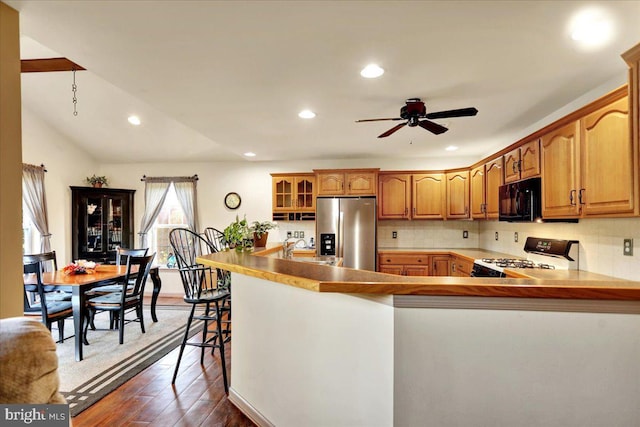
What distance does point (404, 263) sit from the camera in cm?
533

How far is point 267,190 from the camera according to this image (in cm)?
619

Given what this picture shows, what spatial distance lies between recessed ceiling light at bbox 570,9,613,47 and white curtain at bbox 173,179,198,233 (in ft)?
18.7

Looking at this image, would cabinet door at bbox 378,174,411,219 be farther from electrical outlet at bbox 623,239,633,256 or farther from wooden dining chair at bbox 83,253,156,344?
wooden dining chair at bbox 83,253,156,344

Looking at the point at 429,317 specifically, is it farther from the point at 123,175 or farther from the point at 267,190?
the point at 123,175

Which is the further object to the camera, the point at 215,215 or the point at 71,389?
the point at 215,215

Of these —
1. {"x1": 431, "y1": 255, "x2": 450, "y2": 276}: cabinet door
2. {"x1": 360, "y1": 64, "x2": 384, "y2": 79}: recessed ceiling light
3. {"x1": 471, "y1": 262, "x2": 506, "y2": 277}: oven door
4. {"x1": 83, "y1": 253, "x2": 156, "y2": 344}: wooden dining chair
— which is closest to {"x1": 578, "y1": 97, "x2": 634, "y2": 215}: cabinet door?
{"x1": 471, "y1": 262, "x2": 506, "y2": 277}: oven door

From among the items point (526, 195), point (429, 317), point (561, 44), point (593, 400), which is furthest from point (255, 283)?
point (526, 195)

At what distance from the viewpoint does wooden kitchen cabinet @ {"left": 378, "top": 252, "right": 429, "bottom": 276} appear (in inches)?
208

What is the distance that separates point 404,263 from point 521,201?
2.20 m

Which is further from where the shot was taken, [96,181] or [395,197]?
[96,181]

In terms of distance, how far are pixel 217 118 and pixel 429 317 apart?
2.90 metres

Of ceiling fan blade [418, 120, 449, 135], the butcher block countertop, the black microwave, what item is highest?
ceiling fan blade [418, 120, 449, 135]

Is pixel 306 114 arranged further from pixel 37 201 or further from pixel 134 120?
pixel 37 201

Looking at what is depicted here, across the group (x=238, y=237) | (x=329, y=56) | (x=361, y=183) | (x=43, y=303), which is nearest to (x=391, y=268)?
(x=361, y=183)
